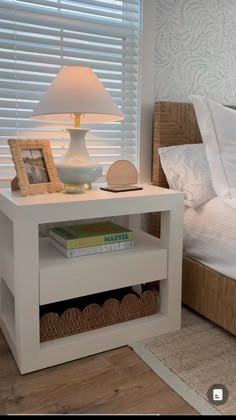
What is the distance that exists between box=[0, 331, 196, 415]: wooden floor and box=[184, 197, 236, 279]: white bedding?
20.1 inches

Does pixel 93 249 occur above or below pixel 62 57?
below

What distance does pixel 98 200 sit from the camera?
134 centimetres

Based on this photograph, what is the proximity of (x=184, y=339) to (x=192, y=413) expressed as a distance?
16.6 inches

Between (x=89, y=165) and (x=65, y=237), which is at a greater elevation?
(x=89, y=165)

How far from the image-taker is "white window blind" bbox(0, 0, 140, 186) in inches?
62.9

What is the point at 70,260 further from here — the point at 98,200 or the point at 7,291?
the point at 7,291

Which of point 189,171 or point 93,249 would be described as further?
point 189,171

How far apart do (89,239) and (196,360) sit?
60 centimetres

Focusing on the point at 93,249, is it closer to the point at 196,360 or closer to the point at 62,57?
the point at 196,360

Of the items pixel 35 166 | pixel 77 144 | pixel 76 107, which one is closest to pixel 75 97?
pixel 76 107

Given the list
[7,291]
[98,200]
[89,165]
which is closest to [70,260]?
[98,200]

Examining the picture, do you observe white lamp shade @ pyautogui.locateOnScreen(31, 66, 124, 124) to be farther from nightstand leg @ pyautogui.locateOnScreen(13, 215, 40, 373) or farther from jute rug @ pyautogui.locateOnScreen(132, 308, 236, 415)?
jute rug @ pyautogui.locateOnScreen(132, 308, 236, 415)

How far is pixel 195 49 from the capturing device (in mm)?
2043

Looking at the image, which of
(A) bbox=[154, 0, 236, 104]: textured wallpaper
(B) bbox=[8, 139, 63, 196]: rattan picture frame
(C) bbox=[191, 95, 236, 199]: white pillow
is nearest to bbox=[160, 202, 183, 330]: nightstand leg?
(C) bbox=[191, 95, 236, 199]: white pillow
